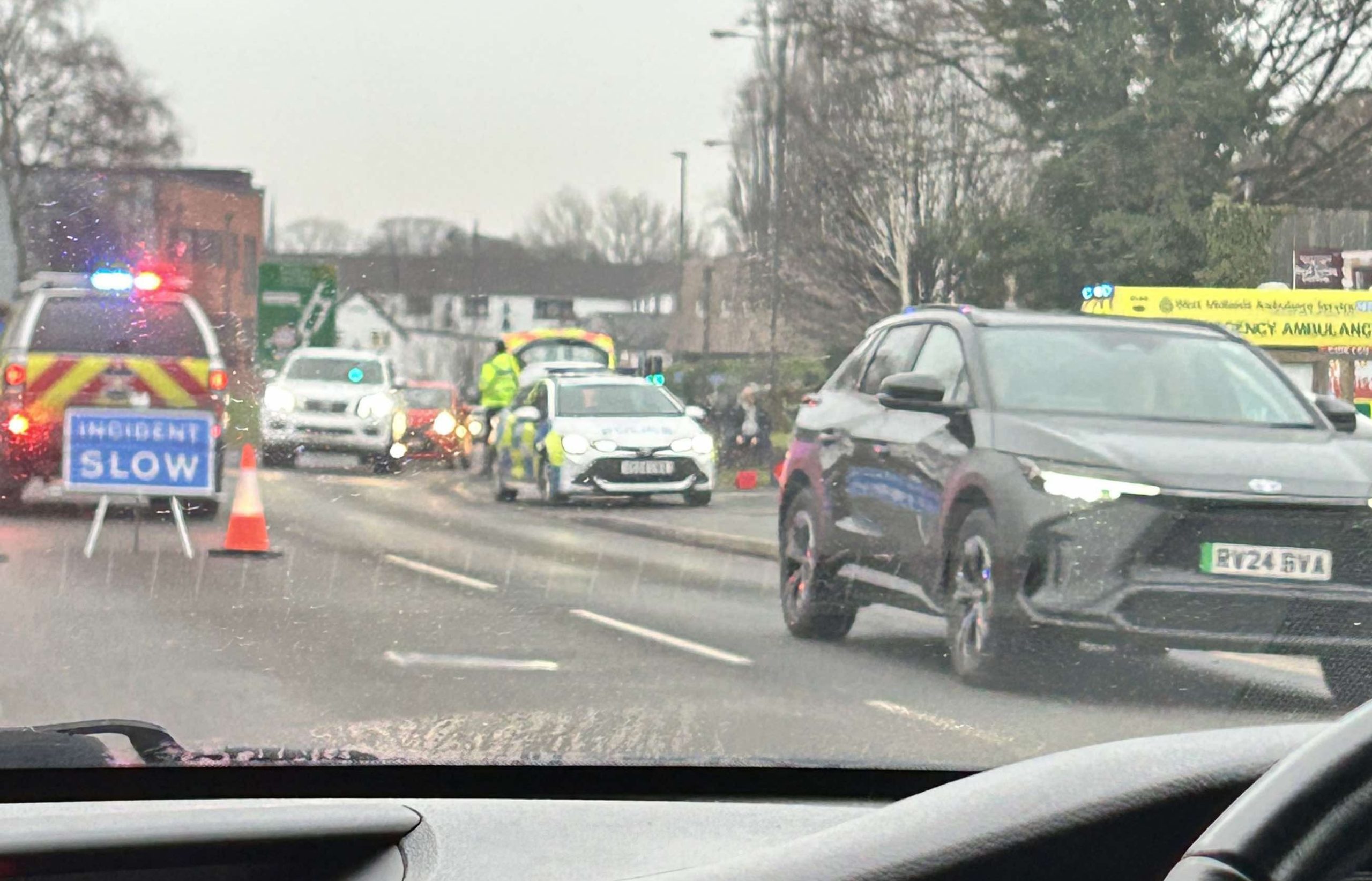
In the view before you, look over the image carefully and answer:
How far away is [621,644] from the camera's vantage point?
7109 mm

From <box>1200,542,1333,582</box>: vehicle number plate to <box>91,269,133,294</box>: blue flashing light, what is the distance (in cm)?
351

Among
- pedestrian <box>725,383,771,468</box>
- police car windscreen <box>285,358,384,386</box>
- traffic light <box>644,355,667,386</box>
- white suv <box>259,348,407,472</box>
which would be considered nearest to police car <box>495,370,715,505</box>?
pedestrian <box>725,383,771,468</box>

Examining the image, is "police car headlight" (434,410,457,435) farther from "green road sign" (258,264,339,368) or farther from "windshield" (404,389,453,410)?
"green road sign" (258,264,339,368)

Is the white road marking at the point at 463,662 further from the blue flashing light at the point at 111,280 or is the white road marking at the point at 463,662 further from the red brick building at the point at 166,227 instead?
the blue flashing light at the point at 111,280

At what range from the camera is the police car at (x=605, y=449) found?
1193 cm

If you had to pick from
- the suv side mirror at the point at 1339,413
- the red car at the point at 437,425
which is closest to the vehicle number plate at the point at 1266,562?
the suv side mirror at the point at 1339,413

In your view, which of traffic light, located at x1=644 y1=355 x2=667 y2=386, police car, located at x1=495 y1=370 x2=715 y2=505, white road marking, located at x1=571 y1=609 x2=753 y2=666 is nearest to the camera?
white road marking, located at x1=571 y1=609 x2=753 y2=666

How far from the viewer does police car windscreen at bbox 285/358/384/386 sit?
23.4 ft

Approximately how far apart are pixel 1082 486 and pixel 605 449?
21.0ft

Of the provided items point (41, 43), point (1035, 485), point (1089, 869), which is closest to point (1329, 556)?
point (1035, 485)

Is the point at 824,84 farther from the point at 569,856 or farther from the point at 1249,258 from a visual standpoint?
the point at 569,856

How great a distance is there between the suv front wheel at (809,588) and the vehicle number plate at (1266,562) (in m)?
1.80

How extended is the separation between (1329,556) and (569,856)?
430 cm

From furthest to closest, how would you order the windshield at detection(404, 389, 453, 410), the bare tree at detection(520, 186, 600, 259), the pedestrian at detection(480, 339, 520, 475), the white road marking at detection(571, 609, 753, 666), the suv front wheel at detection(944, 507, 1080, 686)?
the pedestrian at detection(480, 339, 520, 475), the windshield at detection(404, 389, 453, 410), the white road marking at detection(571, 609, 753, 666), the suv front wheel at detection(944, 507, 1080, 686), the bare tree at detection(520, 186, 600, 259)
